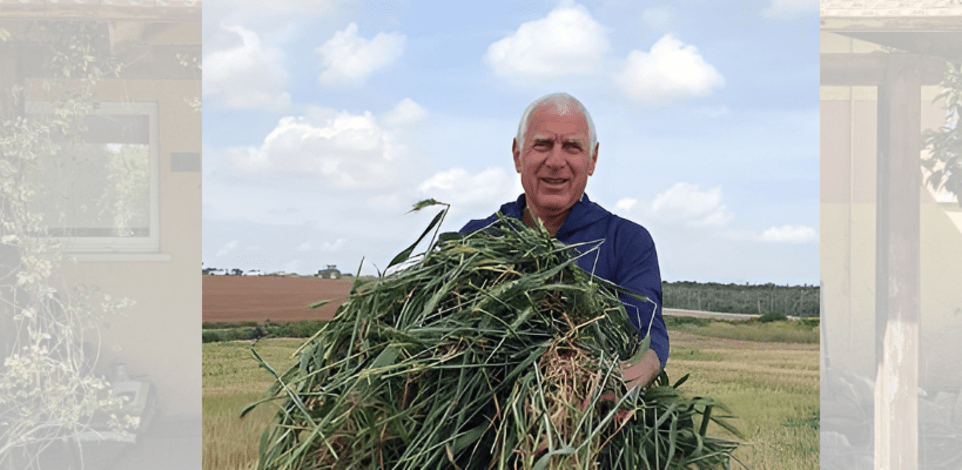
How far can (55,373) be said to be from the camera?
18.7 ft

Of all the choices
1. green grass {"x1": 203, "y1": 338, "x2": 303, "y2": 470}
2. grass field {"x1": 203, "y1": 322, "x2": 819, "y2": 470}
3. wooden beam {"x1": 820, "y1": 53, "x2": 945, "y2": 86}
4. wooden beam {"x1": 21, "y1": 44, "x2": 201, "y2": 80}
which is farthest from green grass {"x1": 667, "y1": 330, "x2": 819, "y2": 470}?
wooden beam {"x1": 21, "y1": 44, "x2": 201, "y2": 80}

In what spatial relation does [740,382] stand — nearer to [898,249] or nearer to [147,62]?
[898,249]

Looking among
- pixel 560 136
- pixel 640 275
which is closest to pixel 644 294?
pixel 640 275

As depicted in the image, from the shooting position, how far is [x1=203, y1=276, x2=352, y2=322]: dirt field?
594 centimetres

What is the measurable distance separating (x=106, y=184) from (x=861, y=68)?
20.6 ft

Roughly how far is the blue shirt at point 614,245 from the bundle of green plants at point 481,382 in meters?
0.37

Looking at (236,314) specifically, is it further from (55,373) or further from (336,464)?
(336,464)

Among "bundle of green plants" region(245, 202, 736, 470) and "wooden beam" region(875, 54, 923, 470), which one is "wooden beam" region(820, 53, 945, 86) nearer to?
"wooden beam" region(875, 54, 923, 470)

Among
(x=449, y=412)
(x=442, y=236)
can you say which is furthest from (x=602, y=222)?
(x=449, y=412)

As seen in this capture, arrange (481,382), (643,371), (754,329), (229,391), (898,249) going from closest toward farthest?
1. (481,382)
2. (643,371)
3. (898,249)
4. (229,391)
5. (754,329)

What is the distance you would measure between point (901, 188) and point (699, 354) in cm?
205

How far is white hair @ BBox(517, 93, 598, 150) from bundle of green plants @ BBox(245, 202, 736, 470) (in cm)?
54

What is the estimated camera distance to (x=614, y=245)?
70.2 inches

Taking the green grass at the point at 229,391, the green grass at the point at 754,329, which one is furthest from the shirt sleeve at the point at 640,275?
the green grass at the point at 754,329
